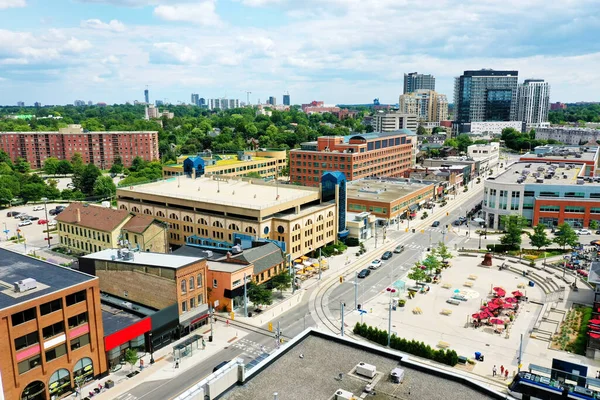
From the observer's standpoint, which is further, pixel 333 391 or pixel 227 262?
pixel 227 262

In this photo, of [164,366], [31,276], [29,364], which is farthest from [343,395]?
[31,276]

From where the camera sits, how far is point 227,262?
226 ft

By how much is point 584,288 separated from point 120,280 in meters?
69.3

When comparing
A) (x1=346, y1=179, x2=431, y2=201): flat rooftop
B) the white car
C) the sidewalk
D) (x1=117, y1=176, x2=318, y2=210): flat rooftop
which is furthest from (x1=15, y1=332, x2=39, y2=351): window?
(x1=346, y1=179, x2=431, y2=201): flat rooftop

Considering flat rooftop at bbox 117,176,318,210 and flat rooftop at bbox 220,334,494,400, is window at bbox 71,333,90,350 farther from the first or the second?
flat rooftop at bbox 117,176,318,210

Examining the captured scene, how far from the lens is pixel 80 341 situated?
47.4m

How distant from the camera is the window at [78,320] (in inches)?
1828

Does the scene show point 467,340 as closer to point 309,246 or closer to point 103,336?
point 309,246

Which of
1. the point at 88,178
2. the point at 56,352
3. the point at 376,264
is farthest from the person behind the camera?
the point at 88,178

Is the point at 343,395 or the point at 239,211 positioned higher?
the point at 239,211

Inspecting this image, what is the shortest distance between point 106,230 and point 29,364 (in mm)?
44432

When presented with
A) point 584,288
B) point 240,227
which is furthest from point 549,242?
point 240,227

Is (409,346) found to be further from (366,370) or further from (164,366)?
(164,366)

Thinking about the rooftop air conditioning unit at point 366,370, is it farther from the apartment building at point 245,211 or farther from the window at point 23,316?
the apartment building at point 245,211
